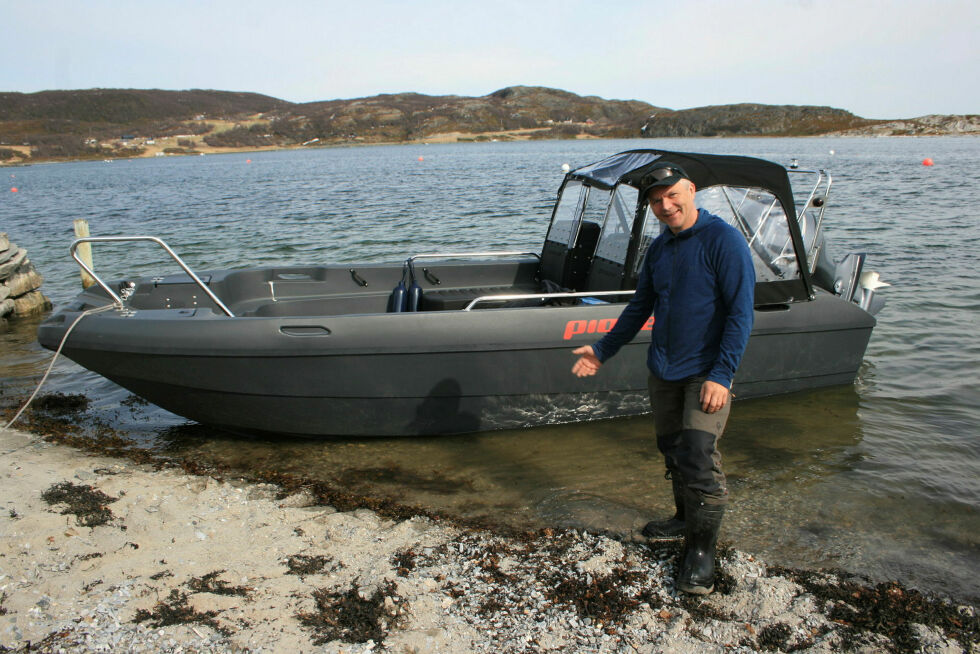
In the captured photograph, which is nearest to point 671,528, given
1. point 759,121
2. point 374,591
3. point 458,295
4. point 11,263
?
point 374,591

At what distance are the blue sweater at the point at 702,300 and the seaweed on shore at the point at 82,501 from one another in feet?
10.9

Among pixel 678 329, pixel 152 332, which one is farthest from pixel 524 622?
pixel 152 332

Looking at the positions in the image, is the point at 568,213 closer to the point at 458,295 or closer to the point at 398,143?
the point at 458,295

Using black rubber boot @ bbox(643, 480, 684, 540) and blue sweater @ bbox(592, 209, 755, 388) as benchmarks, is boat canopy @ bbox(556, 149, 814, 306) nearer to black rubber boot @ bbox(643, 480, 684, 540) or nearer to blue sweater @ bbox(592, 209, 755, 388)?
black rubber boot @ bbox(643, 480, 684, 540)

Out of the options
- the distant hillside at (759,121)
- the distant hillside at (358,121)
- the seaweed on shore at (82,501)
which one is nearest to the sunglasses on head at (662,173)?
the seaweed on shore at (82,501)

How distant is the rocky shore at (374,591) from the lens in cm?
286

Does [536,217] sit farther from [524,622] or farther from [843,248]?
[524,622]

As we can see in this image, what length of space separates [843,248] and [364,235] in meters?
11.4

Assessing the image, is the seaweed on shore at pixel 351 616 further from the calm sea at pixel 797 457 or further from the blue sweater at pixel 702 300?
the blue sweater at pixel 702 300

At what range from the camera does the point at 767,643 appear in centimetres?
288

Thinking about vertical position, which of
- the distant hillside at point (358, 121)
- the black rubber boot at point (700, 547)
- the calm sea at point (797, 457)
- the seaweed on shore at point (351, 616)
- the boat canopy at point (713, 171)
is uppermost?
the distant hillside at point (358, 121)

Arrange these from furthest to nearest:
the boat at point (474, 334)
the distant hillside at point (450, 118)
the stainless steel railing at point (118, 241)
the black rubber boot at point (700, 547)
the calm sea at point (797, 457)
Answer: the distant hillside at point (450, 118) → the boat at point (474, 334) → the stainless steel railing at point (118, 241) → the calm sea at point (797, 457) → the black rubber boot at point (700, 547)

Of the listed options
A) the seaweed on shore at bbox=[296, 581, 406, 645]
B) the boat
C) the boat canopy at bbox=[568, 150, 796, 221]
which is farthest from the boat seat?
the seaweed on shore at bbox=[296, 581, 406, 645]

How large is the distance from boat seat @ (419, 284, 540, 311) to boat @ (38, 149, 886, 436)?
0.10 ft
